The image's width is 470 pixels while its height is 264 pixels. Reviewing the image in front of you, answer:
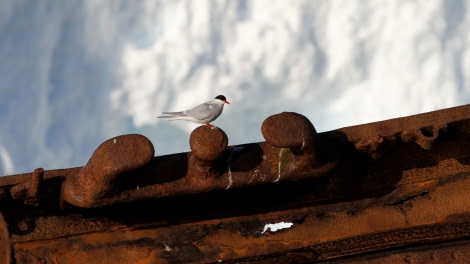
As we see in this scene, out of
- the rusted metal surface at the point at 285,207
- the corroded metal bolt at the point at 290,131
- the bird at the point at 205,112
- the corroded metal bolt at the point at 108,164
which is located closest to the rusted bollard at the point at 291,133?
the corroded metal bolt at the point at 290,131

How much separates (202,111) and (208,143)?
2.38 metres

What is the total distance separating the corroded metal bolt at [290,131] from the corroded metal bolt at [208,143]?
22cm

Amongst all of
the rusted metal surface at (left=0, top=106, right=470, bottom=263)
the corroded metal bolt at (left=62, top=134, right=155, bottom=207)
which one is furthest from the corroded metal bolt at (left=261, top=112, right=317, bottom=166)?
the corroded metal bolt at (left=62, top=134, right=155, bottom=207)

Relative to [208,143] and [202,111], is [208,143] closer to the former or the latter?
[208,143]

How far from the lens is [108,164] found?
300 cm

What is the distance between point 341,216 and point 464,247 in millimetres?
739

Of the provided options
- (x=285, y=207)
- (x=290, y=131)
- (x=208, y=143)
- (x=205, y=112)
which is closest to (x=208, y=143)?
(x=208, y=143)

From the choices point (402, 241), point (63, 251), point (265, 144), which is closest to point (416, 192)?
point (402, 241)

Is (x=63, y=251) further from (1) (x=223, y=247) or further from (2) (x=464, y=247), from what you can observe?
(2) (x=464, y=247)

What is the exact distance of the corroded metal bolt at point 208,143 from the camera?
3045 millimetres

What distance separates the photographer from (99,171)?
9.91 feet

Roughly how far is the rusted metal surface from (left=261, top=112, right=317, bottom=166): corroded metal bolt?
0.52ft

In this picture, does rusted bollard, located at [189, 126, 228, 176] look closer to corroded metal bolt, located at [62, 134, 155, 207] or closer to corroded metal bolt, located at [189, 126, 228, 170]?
corroded metal bolt, located at [189, 126, 228, 170]

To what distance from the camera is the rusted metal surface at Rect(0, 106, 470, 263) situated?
3256 mm
